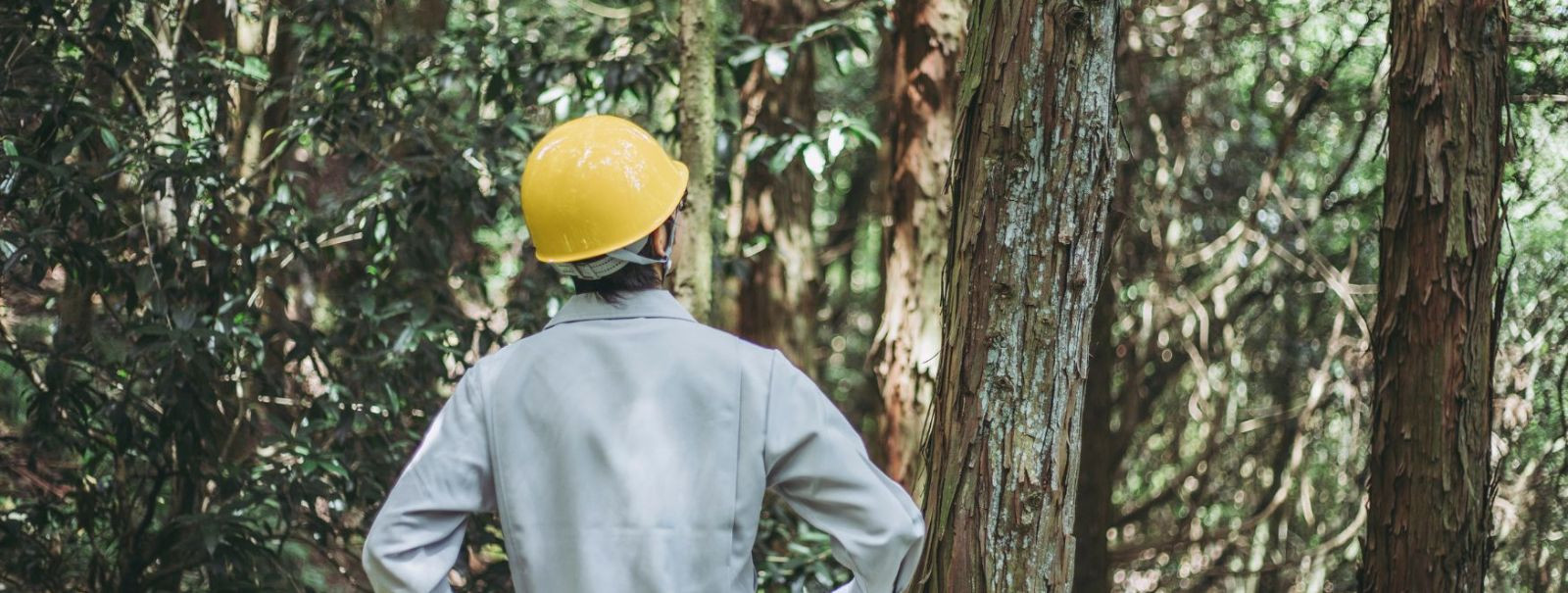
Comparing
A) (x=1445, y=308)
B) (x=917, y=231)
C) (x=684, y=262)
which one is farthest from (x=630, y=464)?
(x=917, y=231)

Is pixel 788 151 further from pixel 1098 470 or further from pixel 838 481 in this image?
pixel 1098 470

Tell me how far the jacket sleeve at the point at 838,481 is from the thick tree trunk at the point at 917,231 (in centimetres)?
291

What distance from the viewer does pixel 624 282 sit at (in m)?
1.73

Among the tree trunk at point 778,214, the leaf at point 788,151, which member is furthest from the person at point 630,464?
the tree trunk at point 778,214

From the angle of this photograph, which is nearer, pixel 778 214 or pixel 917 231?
pixel 917 231

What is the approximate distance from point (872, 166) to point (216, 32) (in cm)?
486

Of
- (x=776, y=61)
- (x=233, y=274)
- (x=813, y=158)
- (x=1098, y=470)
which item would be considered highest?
(x=776, y=61)

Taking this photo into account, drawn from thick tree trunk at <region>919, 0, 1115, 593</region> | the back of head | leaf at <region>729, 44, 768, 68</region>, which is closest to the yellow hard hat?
the back of head

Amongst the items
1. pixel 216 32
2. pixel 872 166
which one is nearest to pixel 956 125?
pixel 216 32

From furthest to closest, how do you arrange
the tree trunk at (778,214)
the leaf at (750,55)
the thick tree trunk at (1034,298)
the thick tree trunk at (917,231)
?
1. the tree trunk at (778,214)
2. the thick tree trunk at (917,231)
3. the leaf at (750,55)
4. the thick tree trunk at (1034,298)

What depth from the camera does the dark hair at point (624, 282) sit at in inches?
68.0

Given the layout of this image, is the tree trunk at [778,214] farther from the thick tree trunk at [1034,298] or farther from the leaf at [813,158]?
the thick tree trunk at [1034,298]

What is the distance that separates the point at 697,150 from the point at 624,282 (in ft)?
6.15

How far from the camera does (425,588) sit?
1.65 m
